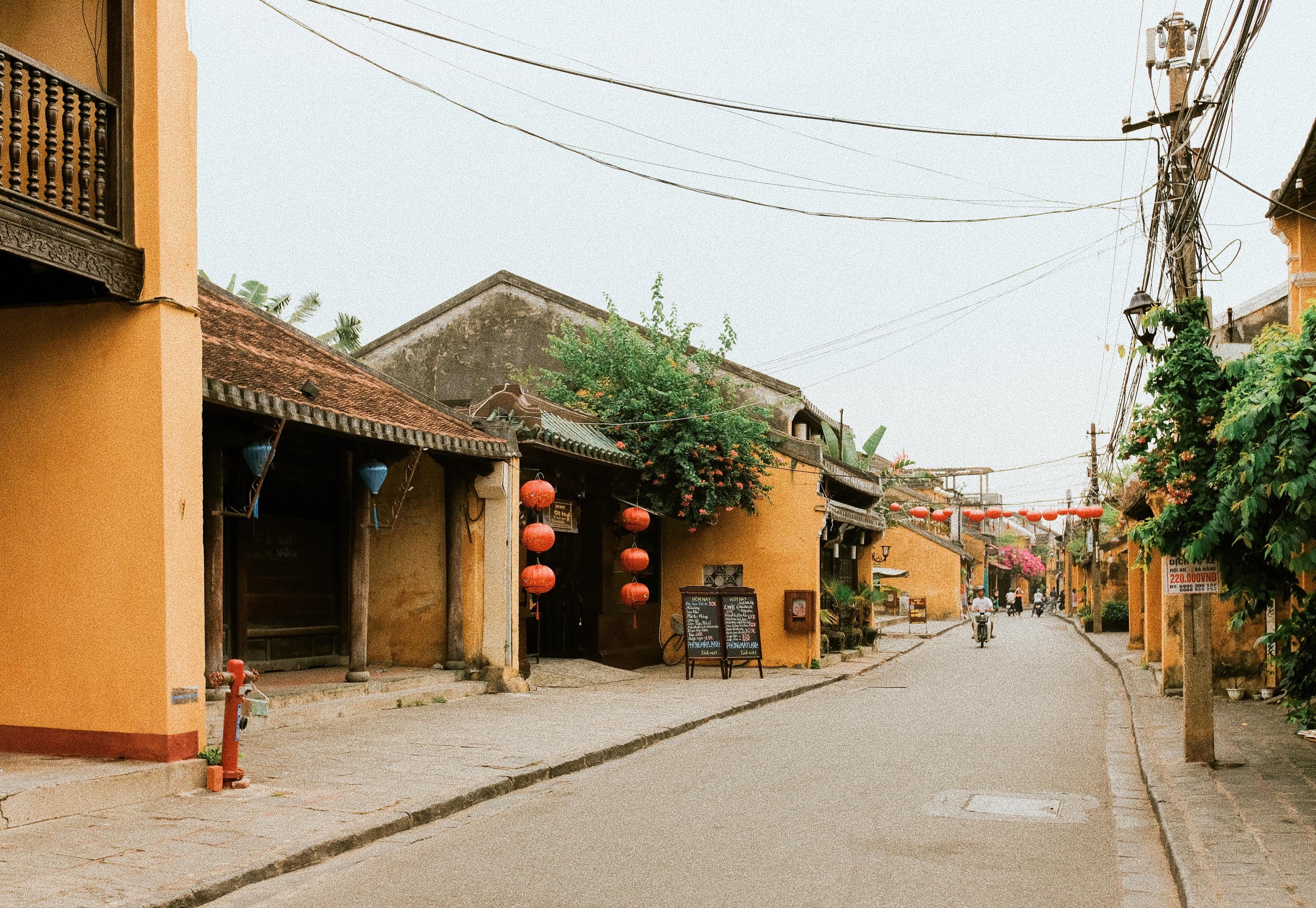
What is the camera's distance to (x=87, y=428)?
8.45 metres

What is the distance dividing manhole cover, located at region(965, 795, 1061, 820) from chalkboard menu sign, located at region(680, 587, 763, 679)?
1008cm

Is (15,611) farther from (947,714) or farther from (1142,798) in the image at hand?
(947,714)

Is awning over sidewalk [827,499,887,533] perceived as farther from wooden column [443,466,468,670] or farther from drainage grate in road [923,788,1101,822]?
drainage grate in road [923,788,1101,822]

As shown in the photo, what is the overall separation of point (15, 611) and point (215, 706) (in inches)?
98.7

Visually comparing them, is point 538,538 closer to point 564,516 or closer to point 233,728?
point 564,516

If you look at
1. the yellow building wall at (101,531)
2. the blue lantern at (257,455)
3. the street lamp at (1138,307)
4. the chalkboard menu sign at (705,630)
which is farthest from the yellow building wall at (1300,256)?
the yellow building wall at (101,531)

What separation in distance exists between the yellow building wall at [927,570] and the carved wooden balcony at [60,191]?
49.2 m

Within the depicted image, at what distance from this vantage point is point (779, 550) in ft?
70.1

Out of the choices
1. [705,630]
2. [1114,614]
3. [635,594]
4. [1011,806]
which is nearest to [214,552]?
[1011,806]

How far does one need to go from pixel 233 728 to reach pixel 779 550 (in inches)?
558

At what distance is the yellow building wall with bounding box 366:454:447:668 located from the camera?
15.3m

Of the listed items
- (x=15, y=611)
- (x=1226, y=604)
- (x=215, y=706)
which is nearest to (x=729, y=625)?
(x=1226, y=604)

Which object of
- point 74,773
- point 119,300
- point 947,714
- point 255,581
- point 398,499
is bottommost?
point 947,714

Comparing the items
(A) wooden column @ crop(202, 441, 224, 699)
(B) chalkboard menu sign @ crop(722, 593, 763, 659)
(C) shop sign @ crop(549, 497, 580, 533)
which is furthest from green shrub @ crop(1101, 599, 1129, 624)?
(A) wooden column @ crop(202, 441, 224, 699)
